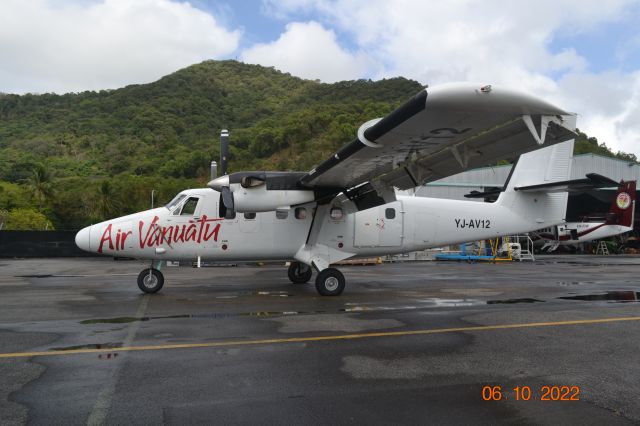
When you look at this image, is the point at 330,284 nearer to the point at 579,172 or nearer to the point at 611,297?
the point at 611,297

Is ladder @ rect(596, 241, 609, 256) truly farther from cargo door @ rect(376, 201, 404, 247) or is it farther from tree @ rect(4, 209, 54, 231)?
tree @ rect(4, 209, 54, 231)

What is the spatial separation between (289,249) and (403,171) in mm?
3554

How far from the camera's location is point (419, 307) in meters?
9.19

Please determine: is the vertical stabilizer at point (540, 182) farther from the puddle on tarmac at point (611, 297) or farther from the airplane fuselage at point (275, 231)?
the puddle on tarmac at point (611, 297)

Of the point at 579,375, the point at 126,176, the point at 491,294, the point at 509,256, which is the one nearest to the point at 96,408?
the point at 579,375

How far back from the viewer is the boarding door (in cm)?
1255

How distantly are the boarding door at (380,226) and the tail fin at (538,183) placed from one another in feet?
11.5

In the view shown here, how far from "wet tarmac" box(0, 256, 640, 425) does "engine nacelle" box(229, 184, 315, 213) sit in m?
2.22

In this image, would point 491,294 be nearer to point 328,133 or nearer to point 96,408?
point 96,408

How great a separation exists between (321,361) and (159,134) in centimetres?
7857
